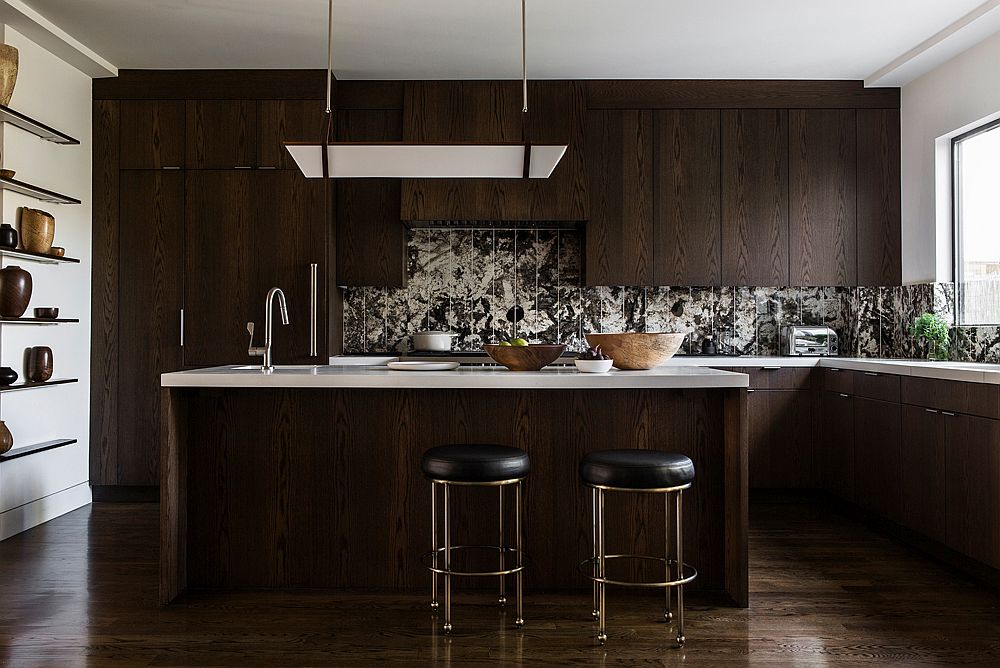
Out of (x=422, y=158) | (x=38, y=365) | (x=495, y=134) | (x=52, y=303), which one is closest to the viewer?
(x=422, y=158)

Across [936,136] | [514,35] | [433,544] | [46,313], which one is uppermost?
[514,35]

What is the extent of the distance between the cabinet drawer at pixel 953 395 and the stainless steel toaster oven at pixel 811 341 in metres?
1.28

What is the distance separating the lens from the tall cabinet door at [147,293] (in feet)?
16.0

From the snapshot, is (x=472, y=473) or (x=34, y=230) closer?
(x=472, y=473)

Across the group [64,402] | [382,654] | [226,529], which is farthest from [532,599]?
[64,402]

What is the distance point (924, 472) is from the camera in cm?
371

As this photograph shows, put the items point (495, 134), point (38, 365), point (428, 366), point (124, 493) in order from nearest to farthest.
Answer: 1. point (428, 366)
2. point (38, 365)
3. point (124, 493)
4. point (495, 134)

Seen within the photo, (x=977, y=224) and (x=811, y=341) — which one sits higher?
(x=977, y=224)

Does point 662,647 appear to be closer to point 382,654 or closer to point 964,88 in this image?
point 382,654

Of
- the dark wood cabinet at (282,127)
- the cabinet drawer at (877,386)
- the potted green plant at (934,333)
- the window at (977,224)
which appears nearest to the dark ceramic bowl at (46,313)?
the dark wood cabinet at (282,127)

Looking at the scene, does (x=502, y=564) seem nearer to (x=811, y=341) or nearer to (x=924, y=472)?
(x=924, y=472)

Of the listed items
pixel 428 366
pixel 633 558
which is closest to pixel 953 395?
pixel 633 558

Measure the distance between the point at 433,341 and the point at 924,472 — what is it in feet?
9.80

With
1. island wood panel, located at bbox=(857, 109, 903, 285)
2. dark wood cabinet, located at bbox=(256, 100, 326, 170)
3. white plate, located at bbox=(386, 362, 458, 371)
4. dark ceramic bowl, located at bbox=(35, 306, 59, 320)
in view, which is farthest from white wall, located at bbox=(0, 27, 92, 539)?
island wood panel, located at bbox=(857, 109, 903, 285)
